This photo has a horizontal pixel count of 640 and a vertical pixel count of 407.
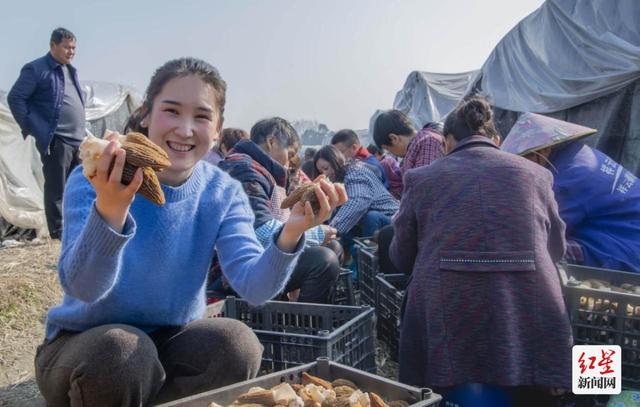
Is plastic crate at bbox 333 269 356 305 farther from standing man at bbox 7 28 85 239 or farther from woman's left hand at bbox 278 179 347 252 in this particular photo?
standing man at bbox 7 28 85 239

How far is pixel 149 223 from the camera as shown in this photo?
2.01 metres

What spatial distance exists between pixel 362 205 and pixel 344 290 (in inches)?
37.8

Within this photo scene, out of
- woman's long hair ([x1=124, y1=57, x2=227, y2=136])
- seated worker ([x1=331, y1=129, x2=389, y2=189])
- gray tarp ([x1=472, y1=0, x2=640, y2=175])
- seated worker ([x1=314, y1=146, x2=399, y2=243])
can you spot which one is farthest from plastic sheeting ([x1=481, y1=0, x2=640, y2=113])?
woman's long hair ([x1=124, y1=57, x2=227, y2=136])

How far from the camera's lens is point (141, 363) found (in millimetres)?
1800

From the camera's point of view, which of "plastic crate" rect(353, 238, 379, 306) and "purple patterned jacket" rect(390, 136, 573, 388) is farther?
"plastic crate" rect(353, 238, 379, 306)

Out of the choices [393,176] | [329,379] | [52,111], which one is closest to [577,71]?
[393,176]

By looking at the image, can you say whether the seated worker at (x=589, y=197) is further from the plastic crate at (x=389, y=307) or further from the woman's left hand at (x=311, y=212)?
the woman's left hand at (x=311, y=212)

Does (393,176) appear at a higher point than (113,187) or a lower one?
lower

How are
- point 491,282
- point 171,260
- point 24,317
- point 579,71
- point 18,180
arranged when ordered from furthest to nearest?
point 18,180
point 579,71
point 24,317
point 491,282
point 171,260

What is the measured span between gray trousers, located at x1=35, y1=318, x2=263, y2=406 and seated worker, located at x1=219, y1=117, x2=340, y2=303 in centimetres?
110

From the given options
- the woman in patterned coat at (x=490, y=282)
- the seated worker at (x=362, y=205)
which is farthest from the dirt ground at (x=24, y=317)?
the seated worker at (x=362, y=205)

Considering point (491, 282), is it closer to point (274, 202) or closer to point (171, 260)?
point (171, 260)

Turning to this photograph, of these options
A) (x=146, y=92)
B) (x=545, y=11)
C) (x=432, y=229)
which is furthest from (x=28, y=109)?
(x=545, y=11)

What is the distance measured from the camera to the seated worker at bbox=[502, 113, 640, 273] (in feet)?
10.1
